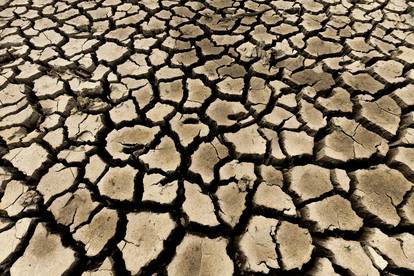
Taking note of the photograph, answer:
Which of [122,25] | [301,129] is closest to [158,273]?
[301,129]

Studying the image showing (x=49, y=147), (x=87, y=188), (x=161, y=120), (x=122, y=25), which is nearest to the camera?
(x=87, y=188)

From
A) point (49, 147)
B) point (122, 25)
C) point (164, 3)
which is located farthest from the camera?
point (164, 3)

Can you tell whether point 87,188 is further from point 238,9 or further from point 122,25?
point 238,9

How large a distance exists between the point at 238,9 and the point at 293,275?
2234 millimetres

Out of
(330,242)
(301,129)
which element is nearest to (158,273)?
(330,242)

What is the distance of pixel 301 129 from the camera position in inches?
80.9

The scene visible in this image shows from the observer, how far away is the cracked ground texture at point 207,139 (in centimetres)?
154

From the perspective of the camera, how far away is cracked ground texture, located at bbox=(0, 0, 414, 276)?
1544mm

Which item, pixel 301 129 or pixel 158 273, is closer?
pixel 158 273

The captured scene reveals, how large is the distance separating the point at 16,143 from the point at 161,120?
0.78m

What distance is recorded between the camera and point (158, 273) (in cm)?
147

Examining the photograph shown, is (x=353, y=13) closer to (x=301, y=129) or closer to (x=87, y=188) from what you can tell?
(x=301, y=129)

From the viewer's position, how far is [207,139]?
2014 millimetres

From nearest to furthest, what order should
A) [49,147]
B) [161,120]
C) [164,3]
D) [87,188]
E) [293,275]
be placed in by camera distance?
[293,275], [87,188], [49,147], [161,120], [164,3]
